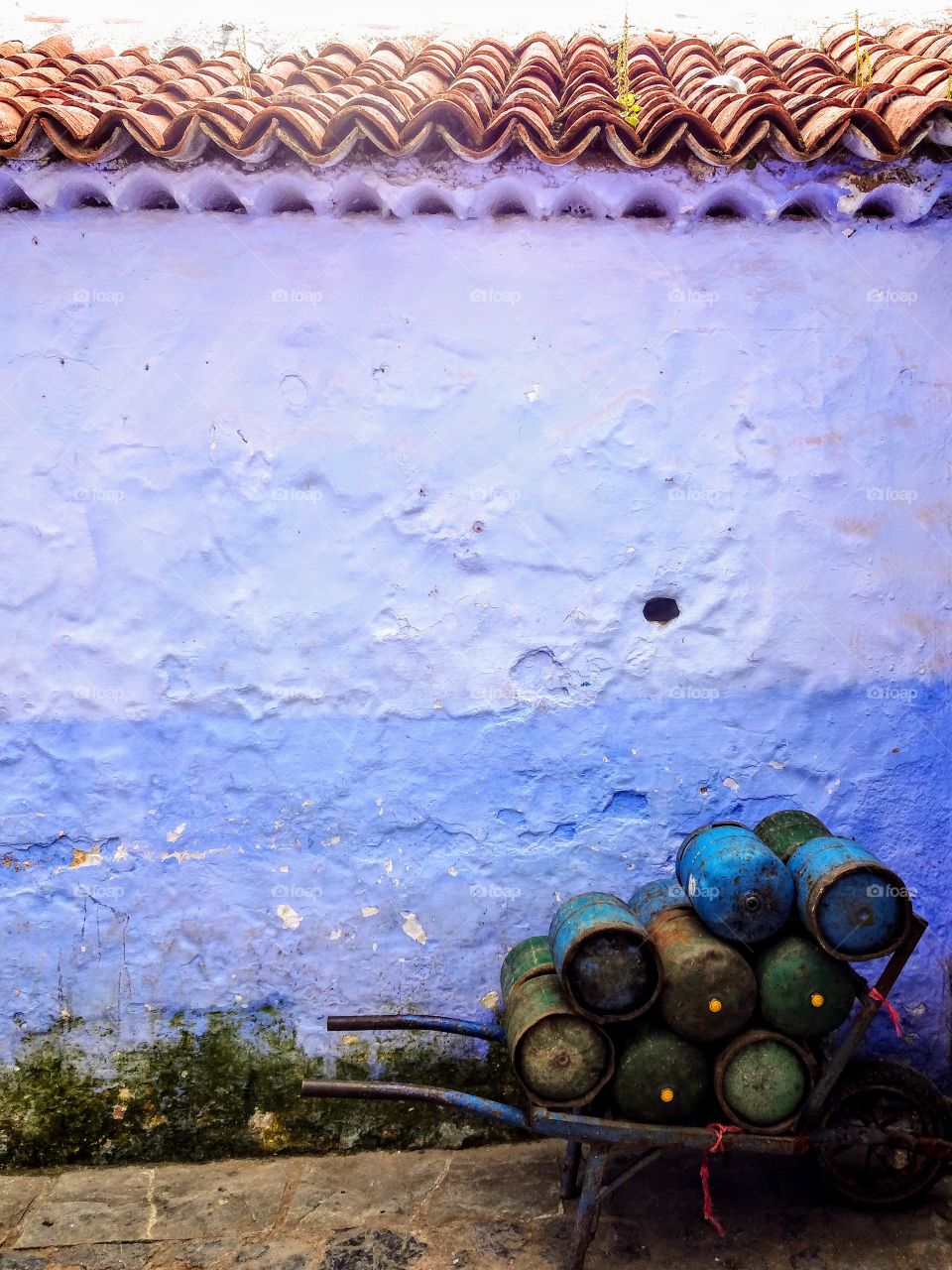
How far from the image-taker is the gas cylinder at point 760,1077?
126 inches

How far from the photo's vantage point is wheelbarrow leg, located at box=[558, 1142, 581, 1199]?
363 centimetres

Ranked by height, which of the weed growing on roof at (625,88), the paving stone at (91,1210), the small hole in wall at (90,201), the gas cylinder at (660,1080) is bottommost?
the paving stone at (91,1210)

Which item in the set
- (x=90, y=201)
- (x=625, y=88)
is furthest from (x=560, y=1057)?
(x=625, y=88)

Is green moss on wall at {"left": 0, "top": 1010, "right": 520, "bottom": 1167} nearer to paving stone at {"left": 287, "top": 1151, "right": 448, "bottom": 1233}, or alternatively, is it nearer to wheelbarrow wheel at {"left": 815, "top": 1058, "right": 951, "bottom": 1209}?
paving stone at {"left": 287, "top": 1151, "right": 448, "bottom": 1233}

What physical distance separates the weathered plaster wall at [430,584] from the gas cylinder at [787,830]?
37 centimetres

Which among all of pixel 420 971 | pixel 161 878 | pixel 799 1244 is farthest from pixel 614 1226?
pixel 161 878

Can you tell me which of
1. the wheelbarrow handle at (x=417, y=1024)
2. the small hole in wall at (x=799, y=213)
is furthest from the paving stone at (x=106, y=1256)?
the small hole in wall at (x=799, y=213)

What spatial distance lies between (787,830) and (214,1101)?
2.69m

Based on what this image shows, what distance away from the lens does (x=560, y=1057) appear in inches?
125

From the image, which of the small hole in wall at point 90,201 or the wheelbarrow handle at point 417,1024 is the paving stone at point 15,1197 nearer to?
the wheelbarrow handle at point 417,1024

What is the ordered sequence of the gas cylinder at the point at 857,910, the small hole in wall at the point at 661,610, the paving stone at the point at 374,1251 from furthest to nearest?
the small hole in wall at the point at 661,610 → the paving stone at the point at 374,1251 → the gas cylinder at the point at 857,910

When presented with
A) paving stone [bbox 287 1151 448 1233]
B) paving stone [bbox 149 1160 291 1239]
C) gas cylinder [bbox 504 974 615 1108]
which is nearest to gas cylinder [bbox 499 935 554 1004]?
gas cylinder [bbox 504 974 615 1108]

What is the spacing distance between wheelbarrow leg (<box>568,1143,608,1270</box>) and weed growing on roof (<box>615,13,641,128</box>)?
12.6ft

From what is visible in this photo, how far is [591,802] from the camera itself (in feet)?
13.4
